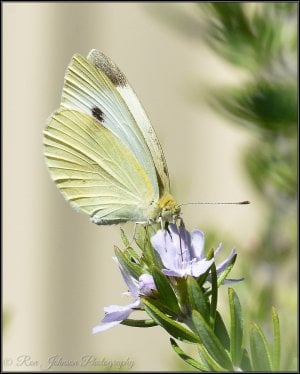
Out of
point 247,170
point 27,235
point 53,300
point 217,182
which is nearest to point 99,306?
point 53,300

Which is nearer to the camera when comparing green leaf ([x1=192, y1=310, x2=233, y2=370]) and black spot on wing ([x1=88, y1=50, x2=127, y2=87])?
green leaf ([x1=192, y1=310, x2=233, y2=370])

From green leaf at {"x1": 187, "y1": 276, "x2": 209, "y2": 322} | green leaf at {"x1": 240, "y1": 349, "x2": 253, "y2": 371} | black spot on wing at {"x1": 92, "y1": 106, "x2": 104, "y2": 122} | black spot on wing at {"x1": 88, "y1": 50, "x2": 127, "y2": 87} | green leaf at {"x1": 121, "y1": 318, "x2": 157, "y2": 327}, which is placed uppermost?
black spot on wing at {"x1": 88, "y1": 50, "x2": 127, "y2": 87}

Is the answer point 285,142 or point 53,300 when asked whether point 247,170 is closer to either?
point 285,142

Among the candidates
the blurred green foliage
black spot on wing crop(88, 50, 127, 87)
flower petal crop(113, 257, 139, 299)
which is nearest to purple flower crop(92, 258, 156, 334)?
flower petal crop(113, 257, 139, 299)

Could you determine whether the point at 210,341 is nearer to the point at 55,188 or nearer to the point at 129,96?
the point at 129,96

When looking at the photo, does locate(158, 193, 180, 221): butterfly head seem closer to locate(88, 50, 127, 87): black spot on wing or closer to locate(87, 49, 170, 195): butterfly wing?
locate(87, 49, 170, 195): butterfly wing

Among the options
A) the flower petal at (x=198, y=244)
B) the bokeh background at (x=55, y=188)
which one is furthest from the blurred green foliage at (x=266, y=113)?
the bokeh background at (x=55, y=188)

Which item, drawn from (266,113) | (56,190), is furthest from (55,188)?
(266,113)
